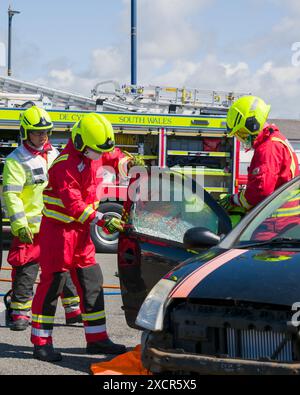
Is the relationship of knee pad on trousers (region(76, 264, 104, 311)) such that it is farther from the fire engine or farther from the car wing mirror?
the fire engine

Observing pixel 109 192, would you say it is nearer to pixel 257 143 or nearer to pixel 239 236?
pixel 257 143

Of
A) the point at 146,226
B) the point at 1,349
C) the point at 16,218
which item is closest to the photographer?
the point at 146,226

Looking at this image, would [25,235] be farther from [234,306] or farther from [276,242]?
[234,306]

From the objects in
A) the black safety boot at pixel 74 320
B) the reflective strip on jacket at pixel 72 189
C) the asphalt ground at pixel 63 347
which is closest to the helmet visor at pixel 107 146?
the reflective strip on jacket at pixel 72 189

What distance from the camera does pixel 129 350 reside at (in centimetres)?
562

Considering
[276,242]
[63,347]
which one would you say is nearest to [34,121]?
[63,347]

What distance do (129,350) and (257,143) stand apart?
196 cm

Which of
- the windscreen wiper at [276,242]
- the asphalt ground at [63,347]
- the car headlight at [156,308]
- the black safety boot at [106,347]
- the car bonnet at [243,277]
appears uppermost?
the windscreen wiper at [276,242]

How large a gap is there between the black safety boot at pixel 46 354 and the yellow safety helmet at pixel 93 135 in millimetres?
1500

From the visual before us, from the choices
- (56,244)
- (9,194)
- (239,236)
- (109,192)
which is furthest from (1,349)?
(109,192)

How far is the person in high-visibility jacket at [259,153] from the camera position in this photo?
Result: 226 inches

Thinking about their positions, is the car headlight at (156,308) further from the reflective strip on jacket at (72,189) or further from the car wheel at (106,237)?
the car wheel at (106,237)

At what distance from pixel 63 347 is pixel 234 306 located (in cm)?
267

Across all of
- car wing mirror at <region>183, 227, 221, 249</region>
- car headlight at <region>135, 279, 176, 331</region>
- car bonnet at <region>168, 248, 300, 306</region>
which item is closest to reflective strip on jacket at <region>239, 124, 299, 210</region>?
car wing mirror at <region>183, 227, 221, 249</region>
